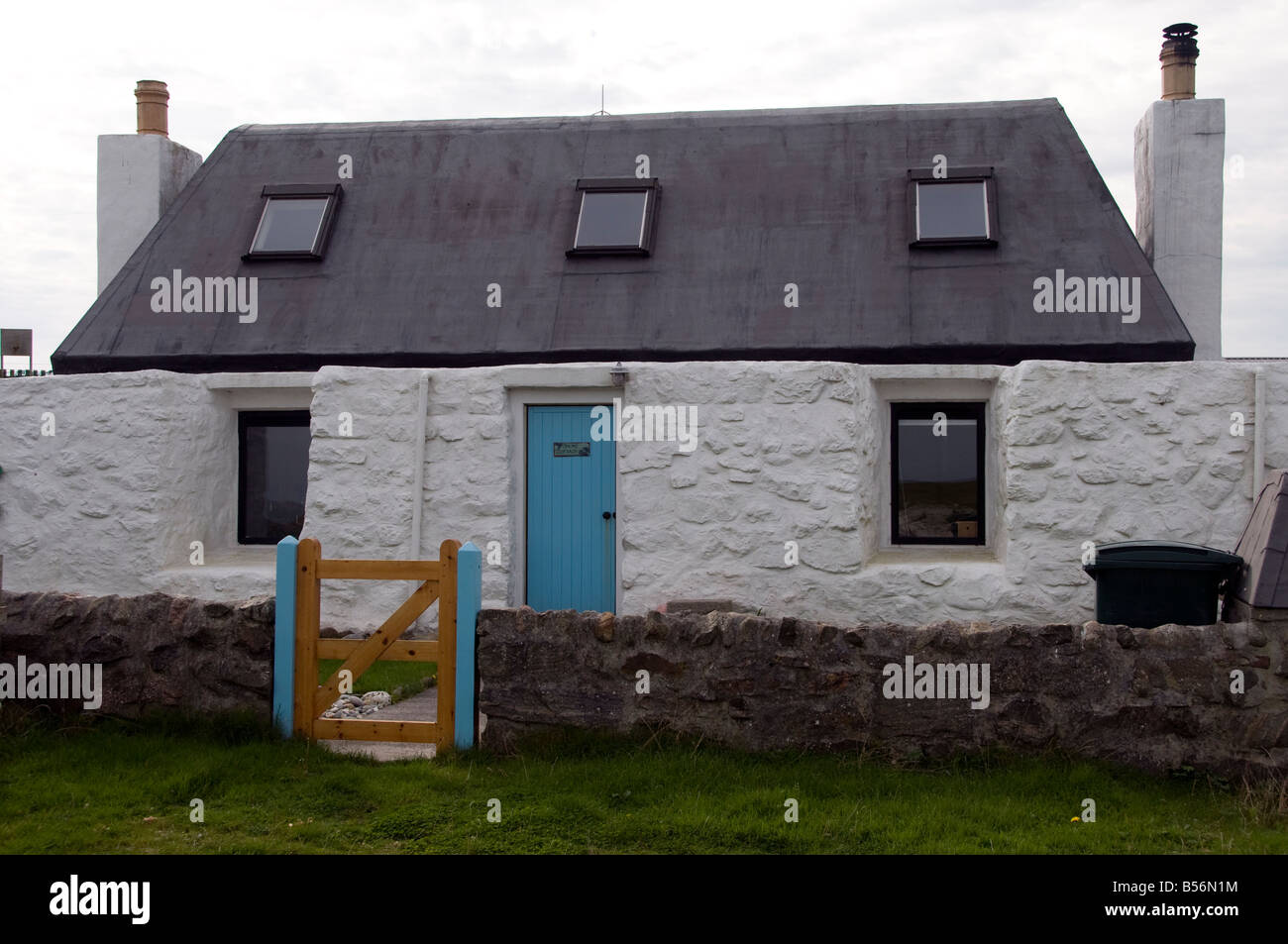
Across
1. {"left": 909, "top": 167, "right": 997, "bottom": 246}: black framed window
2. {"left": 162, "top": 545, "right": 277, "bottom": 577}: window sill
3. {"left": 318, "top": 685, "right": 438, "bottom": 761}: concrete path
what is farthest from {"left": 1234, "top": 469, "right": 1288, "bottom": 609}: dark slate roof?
{"left": 162, "top": 545, "right": 277, "bottom": 577}: window sill

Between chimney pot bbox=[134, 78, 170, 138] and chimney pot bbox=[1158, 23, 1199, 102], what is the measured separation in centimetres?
1107

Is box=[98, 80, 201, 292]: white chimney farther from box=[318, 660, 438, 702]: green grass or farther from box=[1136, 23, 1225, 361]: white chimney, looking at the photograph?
box=[1136, 23, 1225, 361]: white chimney

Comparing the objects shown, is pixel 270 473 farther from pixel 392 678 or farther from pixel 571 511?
pixel 392 678

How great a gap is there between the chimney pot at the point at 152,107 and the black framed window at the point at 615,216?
527cm

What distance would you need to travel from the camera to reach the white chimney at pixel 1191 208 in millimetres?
11164

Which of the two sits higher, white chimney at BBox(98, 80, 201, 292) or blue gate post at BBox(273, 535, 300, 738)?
white chimney at BBox(98, 80, 201, 292)

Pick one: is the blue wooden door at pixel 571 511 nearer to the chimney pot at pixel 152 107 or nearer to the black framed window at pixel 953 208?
the black framed window at pixel 953 208

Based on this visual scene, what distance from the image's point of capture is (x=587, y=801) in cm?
541

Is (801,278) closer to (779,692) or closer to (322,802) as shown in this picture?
(779,692)

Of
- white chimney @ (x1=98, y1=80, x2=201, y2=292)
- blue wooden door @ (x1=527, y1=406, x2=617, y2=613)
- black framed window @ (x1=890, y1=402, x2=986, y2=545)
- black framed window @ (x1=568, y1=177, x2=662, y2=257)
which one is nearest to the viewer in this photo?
blue wooden door @ (x1=527, y1=406, x2=617, y2=613)

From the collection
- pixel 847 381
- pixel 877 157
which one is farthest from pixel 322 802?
pixel 877 157

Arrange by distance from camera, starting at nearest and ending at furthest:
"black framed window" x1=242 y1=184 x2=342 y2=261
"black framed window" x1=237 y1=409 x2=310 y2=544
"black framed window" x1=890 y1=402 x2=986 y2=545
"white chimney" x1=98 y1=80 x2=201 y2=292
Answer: "black framed window" x1=890 y1=402 x2=986 y2=545 → "black framed window" x1=237 y1=409 x2=310 y2=544 → "black framed window" x1=242 y1=184 x2=342 y2=261 → "white chimney" x1=98 y1=80 x2=201 y2=292

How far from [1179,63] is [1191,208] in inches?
60.7

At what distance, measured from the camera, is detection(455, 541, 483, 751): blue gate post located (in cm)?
634
